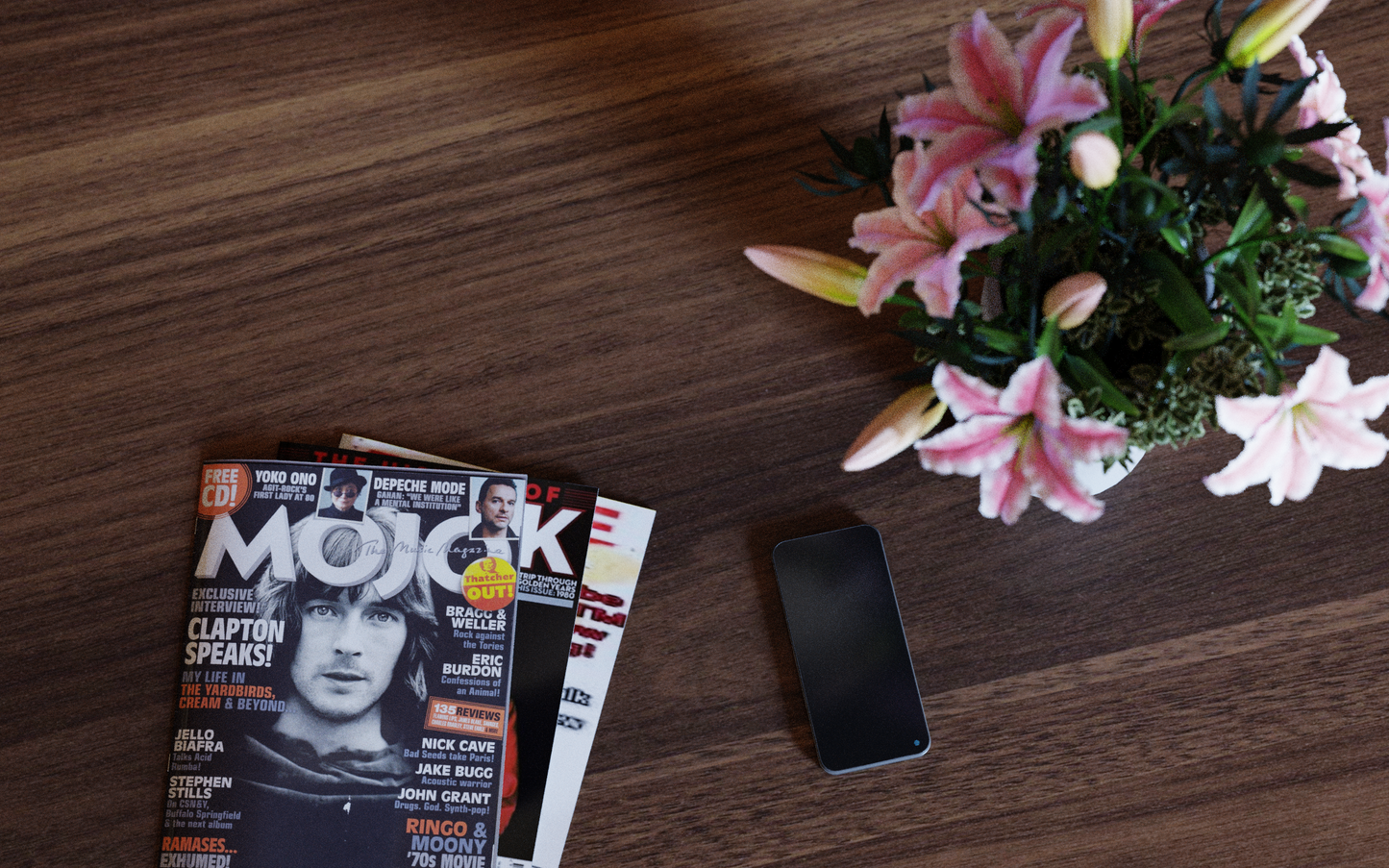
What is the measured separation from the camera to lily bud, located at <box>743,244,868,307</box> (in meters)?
Answer: 0.54

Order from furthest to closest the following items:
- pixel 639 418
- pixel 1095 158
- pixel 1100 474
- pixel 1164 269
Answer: pixel 639 418 < pixel 1100 474 < pixel 1164 269 < pixel 1095 158

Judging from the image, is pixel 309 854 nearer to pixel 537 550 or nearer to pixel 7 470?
pixel 537 550

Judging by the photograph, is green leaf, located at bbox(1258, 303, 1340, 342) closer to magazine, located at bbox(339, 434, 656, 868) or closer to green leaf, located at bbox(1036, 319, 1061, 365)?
green leaf, located at bbox(1036, 319, 1061, 365)

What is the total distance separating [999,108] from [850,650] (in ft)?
1.40

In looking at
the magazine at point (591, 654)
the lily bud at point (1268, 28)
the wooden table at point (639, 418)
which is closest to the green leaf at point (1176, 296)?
the lily bud at point (1268, 28)

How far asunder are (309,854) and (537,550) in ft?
0.91

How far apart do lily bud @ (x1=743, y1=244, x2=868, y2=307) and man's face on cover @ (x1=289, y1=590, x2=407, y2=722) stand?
402mm

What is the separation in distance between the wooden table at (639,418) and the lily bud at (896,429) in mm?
214

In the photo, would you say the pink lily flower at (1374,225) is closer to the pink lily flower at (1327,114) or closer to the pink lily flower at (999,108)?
the pink lily flower at (1327,114)

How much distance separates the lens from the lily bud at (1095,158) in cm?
39

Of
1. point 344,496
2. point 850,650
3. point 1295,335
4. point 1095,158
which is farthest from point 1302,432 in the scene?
point 344,496

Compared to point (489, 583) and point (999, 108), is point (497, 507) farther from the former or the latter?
point (999, 108)

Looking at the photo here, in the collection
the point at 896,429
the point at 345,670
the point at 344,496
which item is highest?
the point at 896,429

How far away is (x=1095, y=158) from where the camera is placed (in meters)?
0.40
